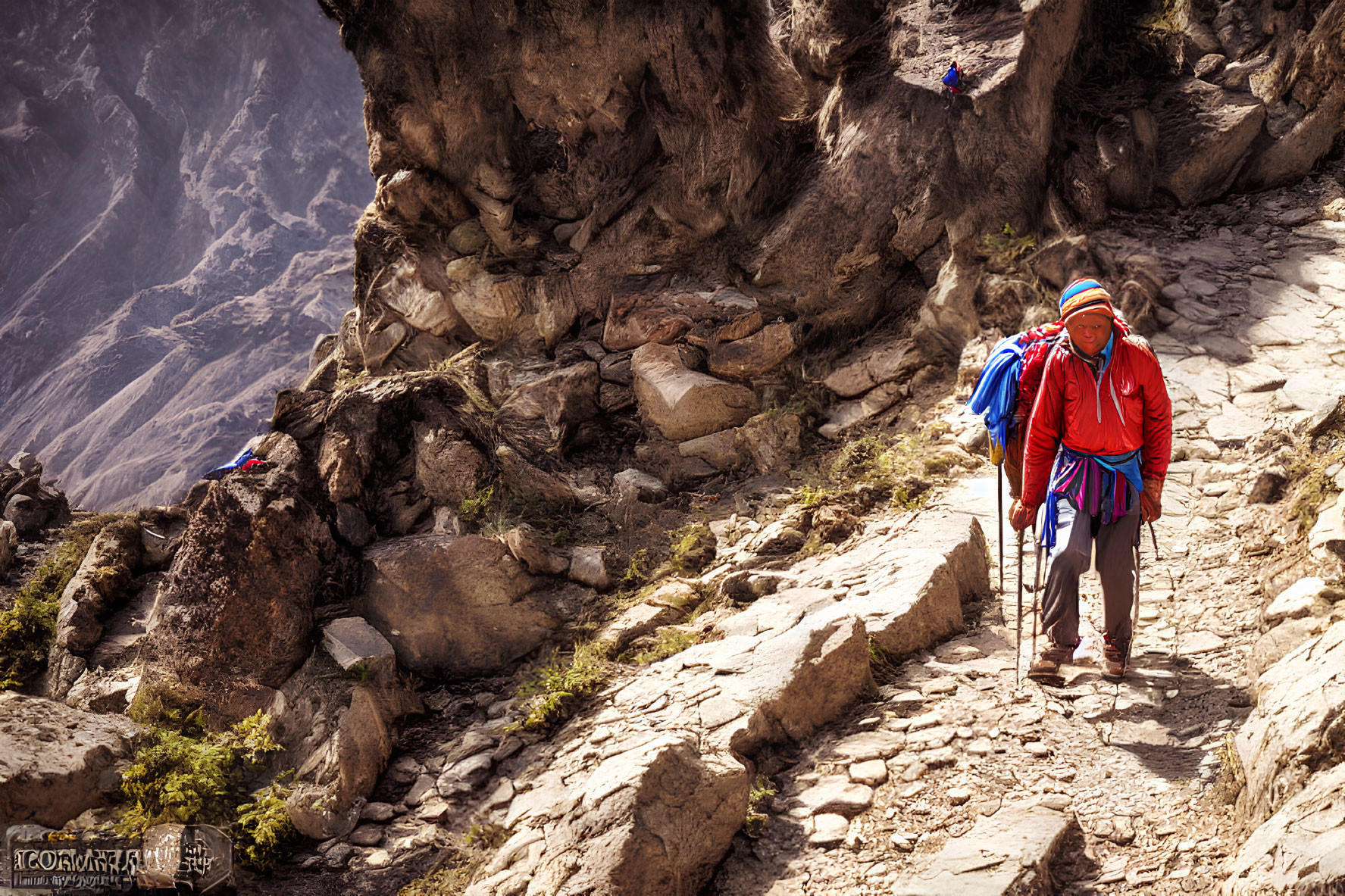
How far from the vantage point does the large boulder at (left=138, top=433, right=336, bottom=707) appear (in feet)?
18.0

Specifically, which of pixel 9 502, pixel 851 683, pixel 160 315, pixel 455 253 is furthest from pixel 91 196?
pixel 851 683

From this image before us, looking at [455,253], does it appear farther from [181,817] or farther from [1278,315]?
[1278,315]

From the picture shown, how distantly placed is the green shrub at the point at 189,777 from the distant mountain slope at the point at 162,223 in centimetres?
3221

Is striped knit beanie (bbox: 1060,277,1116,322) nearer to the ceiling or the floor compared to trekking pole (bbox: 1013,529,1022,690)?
nearer to the ceiling

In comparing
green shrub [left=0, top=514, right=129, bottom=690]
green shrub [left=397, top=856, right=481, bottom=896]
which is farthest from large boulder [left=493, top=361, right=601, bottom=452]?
green shrub [left=397, top=856, right=481, bottom=896]

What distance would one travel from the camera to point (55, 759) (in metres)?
4.41

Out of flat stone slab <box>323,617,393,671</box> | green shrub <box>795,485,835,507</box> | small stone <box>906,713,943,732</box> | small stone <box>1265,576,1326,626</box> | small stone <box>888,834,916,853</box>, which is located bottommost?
flat stone slab <box>323,617,393,671</box>

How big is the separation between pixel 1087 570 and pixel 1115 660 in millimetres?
465

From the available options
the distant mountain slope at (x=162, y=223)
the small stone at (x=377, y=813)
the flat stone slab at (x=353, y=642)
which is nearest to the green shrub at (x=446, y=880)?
the small stone at (x=377, y=813)

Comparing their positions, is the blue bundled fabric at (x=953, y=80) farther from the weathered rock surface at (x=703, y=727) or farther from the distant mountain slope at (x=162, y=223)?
the distant mountain slope at (x=162, y=223)

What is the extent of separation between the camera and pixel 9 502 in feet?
34.9

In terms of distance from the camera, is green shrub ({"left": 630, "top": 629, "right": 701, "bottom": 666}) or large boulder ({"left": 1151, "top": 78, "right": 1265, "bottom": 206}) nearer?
green shrub ({"left": 630, "top": 629, "right": 701, "bottom": 666})

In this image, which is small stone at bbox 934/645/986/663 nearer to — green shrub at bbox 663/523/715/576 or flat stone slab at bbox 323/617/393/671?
green shrub at bbox 663/523/715/576

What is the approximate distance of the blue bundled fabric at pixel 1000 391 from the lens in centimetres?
404
